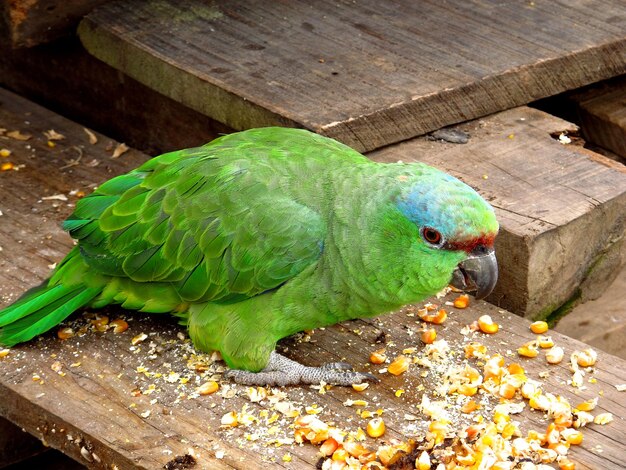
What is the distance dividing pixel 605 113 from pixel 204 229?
6.51 feet

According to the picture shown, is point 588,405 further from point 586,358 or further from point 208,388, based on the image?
point 208,388

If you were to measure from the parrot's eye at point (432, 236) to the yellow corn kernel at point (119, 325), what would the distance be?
107cm

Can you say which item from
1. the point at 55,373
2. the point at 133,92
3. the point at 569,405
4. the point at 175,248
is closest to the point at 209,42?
the point at 133,92

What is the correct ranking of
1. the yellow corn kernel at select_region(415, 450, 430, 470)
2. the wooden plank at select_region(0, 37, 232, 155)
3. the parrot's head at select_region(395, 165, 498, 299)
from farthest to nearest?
1. the wooden plank at select_region(0, 37, 232, 155)
2. the parrot's head at select_region(395, 165, 498, 299)
3. the yellow corn kernel at select_region(415, 450, 430, 470)

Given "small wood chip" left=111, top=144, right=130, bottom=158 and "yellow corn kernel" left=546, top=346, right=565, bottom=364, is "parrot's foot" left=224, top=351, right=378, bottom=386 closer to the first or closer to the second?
"yellow corn kernel" left=546, top=346, right=565, bottom=364

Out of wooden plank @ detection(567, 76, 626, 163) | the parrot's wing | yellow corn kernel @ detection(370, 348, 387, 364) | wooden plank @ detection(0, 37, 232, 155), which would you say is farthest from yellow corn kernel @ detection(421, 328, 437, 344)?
wooden plank @ detection(567, 76, 626, 163)

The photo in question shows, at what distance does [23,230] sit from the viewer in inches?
152

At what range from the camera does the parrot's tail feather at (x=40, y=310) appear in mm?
3340

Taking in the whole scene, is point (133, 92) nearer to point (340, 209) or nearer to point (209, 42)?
point (209, 42)

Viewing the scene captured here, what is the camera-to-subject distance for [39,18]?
14.1 ft

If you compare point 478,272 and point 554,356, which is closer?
point 478,272

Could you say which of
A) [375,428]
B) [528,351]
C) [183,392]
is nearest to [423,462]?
[375,428]

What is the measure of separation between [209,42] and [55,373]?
156 centimetres

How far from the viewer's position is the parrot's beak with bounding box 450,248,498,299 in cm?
299
